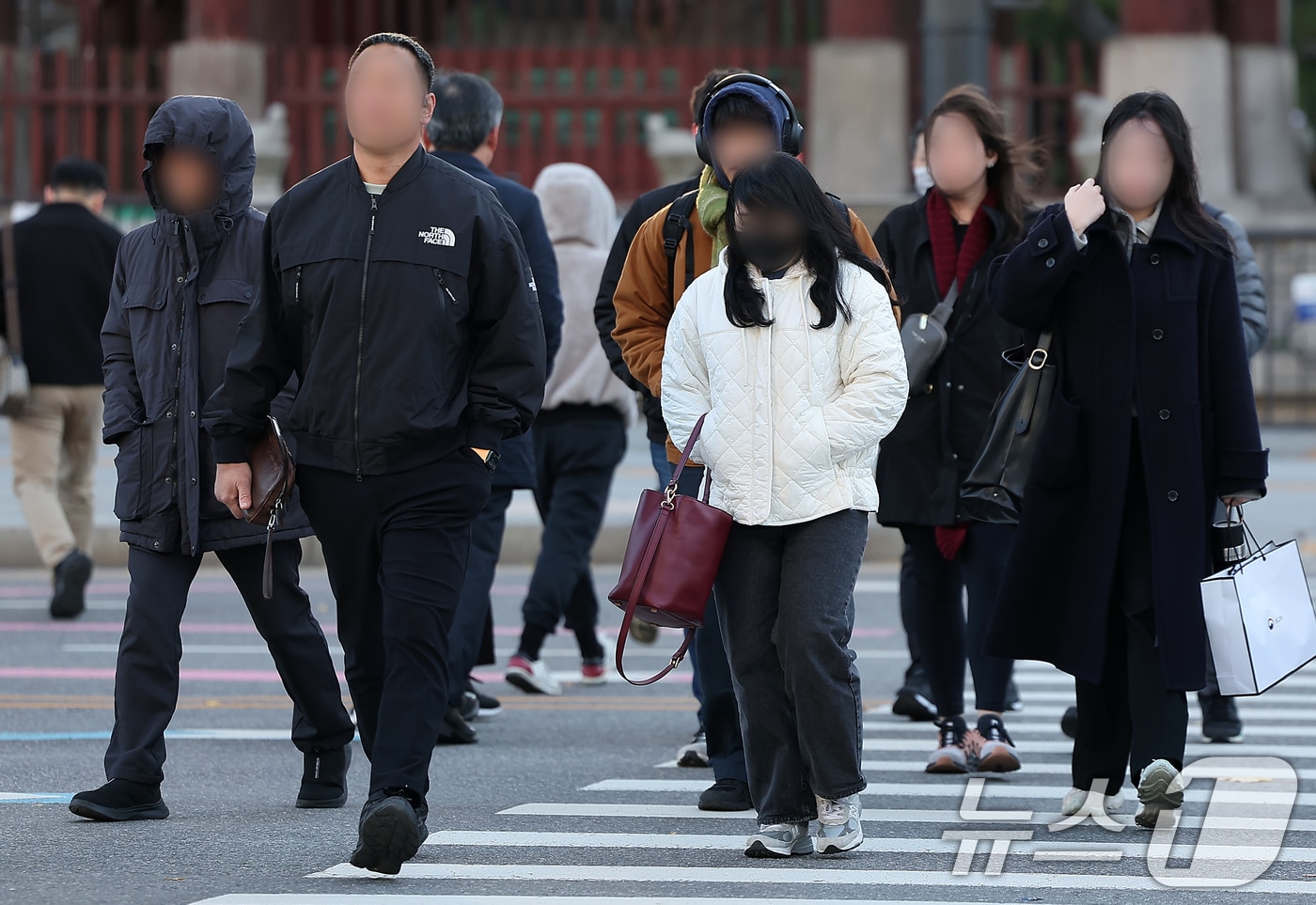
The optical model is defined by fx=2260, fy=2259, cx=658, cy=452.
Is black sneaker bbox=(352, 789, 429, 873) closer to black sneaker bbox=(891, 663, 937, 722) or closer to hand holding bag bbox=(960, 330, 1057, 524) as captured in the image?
hand holding bag bbox=(960, 330, 1057, 524)

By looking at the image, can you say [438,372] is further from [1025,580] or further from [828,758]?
[1025,580]

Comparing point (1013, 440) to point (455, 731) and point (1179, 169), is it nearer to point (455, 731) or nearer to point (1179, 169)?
point (1179, 169)

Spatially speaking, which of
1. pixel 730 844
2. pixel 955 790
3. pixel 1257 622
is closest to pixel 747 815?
pixel 730 844

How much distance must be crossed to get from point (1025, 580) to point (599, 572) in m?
6.75

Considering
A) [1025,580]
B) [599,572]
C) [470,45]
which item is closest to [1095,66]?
[470,45]

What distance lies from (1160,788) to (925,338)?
1.70 m

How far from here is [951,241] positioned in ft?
23.4

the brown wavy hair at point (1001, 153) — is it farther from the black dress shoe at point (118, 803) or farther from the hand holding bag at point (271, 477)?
the black dress shoe at point (118, 803)

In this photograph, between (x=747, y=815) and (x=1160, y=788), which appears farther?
(x=747, y=815)

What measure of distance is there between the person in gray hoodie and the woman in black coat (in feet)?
9.13

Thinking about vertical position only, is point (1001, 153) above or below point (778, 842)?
above

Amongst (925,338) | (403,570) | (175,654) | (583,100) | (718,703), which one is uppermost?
(583,100)

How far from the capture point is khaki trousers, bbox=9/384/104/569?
1095 centimetres

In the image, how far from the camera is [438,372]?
5.49 meters
